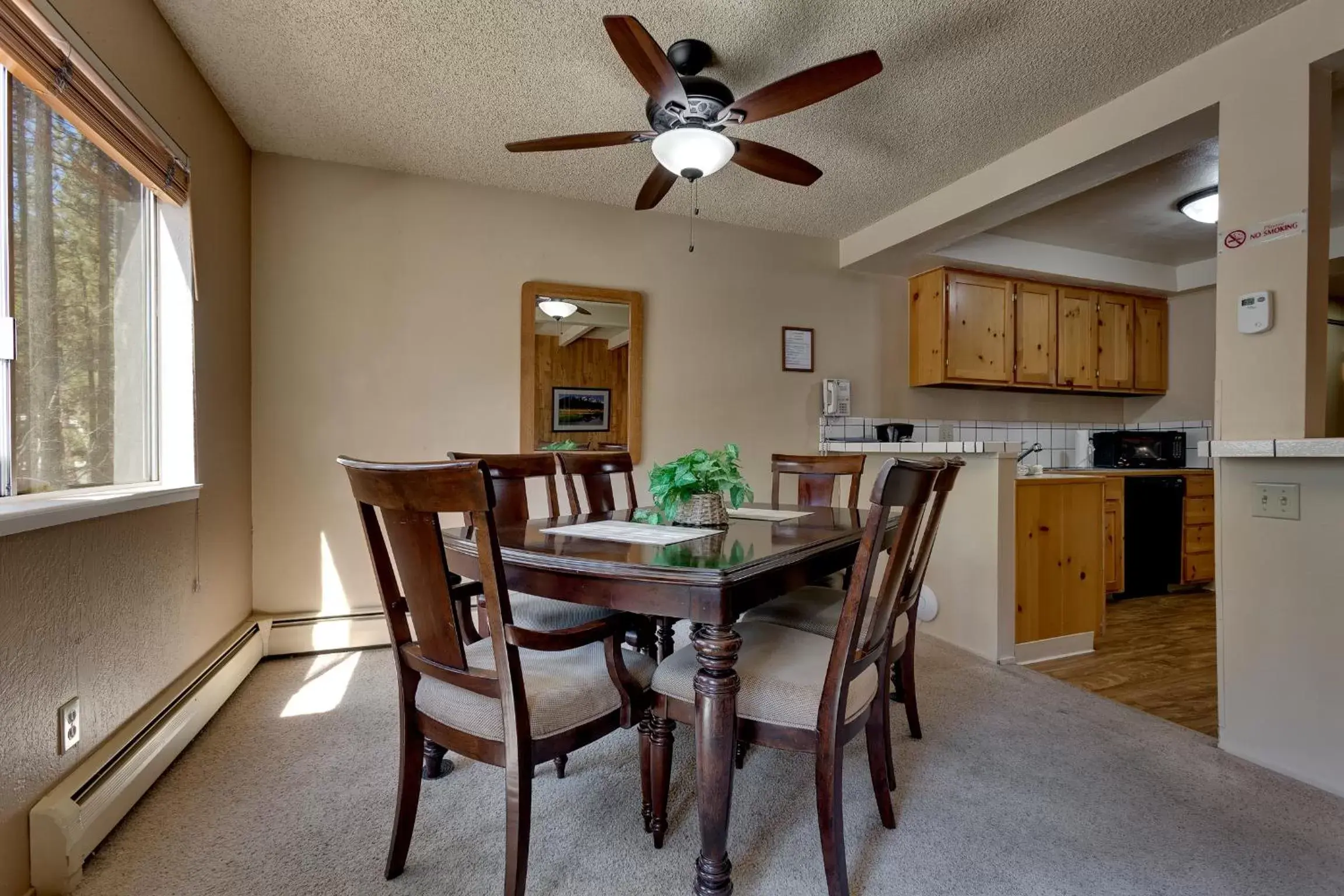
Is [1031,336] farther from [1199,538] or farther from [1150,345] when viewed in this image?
[1199,538]

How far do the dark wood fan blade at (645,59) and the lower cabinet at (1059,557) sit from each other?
7.51 ft

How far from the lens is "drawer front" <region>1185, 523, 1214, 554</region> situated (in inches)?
161

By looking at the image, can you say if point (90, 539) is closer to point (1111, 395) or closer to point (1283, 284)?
point (1283, 284)

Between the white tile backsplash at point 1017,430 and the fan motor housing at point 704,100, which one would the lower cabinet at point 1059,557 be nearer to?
the white tile backsplash at point 1017,430

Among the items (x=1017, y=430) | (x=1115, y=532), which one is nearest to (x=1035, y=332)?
(x=1017, y=430)

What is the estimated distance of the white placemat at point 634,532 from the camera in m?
1.53

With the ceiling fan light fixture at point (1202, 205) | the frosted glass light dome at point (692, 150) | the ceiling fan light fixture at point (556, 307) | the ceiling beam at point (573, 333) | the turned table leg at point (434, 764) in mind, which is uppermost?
the ceiling fan light fixture at point (1202, 205)

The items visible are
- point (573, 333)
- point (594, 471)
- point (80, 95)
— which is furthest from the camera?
point (573, 333)

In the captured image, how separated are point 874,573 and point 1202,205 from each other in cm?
355

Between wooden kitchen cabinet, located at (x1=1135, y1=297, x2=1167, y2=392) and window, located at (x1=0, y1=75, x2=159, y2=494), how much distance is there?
19.7 ft

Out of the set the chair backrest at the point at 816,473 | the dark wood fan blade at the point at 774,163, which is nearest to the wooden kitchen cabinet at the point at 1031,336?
the chair backrest at the point at 816,473

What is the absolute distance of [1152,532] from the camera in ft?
13.1

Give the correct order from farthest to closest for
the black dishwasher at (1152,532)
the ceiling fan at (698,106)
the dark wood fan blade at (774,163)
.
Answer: the black dishwasher at (1152,532)
the dark wood fan blade at (774,163)
the ceiling fan at (698,106)

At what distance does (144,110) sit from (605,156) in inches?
67.1
